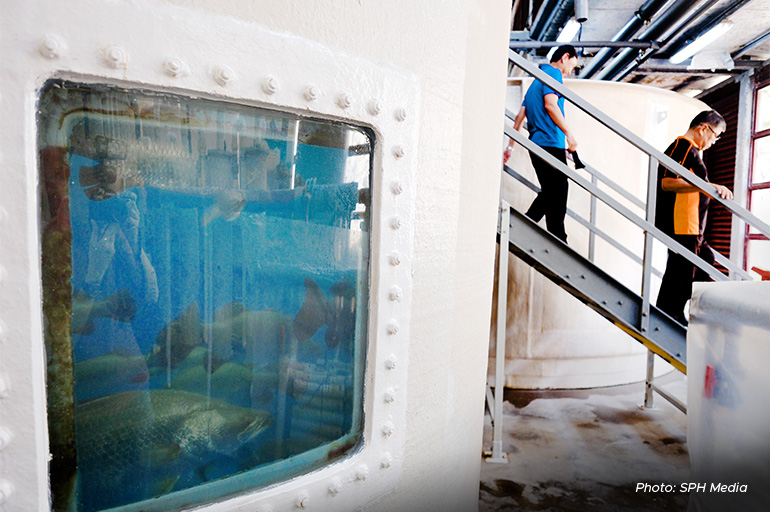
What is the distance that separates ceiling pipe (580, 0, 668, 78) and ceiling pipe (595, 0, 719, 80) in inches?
4.4

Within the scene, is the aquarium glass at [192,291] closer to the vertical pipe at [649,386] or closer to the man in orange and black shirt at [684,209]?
the man in orange and black shirt at [684,209]

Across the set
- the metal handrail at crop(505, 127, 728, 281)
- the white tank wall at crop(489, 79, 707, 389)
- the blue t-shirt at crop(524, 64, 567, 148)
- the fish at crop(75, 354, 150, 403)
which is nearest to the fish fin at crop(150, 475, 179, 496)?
the fish at crop(75, 354, 150, 403)

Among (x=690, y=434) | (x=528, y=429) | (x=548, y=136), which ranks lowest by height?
(x=528, y=429)

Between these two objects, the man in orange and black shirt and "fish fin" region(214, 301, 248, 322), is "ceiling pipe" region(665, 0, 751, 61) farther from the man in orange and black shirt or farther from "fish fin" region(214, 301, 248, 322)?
"fish fin" region(214, 301, 248, 322)

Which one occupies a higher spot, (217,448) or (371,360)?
(371,360)

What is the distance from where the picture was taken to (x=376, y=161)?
1.08 m

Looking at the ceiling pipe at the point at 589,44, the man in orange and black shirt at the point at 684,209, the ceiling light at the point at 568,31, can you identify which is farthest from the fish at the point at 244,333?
the ceiling pipe at the point at 589,44

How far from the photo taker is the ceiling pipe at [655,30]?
499 cm

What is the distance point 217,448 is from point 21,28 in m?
0.78

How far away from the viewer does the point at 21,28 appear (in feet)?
2.28

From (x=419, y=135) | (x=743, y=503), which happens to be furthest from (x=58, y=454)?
(x=743, y=503)

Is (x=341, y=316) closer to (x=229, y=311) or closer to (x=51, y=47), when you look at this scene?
(x=229, y=311)

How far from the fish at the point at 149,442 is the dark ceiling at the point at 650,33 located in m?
4.96

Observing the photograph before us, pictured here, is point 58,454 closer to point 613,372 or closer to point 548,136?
point 548,136
